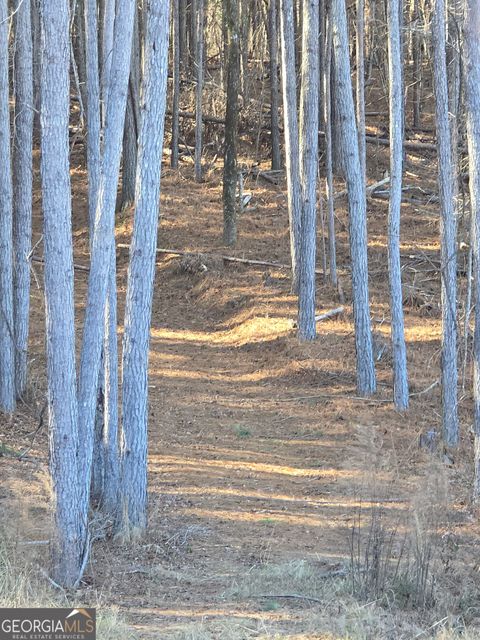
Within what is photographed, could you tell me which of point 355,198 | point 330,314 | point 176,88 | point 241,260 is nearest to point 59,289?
point 355,198

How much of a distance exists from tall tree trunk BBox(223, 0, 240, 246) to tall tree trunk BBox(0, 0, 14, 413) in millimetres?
9727

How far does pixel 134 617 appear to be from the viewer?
21.9 feet

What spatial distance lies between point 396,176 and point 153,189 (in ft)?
18.7

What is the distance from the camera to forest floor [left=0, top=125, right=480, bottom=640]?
7246 millimetres

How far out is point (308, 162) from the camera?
50.9ft

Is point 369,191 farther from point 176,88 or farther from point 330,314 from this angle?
point 330,314

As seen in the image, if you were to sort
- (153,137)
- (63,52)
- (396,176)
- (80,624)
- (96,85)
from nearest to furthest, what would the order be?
(80,624) → (63,52) → (153,137) → (96,85) → (396,176)

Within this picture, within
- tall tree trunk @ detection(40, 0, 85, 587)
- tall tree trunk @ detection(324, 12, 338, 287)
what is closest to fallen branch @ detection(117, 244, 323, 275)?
tall tree trunk @ detection(324, 12, 338, 287)

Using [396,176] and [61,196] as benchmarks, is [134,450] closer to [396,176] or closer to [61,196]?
[61,196]

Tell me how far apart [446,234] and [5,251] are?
594cm

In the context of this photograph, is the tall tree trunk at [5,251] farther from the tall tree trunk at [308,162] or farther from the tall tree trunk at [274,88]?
the tall tree trunk at [274,88]

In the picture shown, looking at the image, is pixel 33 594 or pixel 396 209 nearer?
pixel 33 594

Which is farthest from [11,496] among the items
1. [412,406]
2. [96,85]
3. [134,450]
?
[412,406]

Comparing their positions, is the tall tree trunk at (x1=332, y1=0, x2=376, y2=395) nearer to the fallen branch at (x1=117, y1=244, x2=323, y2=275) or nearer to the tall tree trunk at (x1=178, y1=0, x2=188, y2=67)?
the fallen branch at (x1=117, y1=244, x2=323, y2=275)
